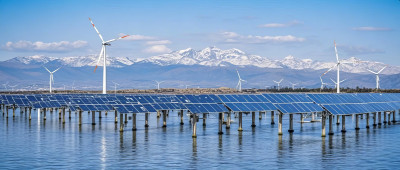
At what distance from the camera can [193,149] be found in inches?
2729

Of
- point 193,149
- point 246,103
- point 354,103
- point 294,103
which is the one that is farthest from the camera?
point 354,103

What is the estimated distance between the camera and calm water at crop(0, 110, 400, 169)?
5812 cm

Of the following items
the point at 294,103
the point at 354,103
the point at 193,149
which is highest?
the point at 294,103

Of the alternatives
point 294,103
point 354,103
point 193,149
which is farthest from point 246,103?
point 193,149

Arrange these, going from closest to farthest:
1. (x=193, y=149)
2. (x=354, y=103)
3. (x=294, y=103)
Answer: (x=193, y=149), (x=294, y=103), (x=354, y=103)

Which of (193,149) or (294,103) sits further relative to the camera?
(294,103)

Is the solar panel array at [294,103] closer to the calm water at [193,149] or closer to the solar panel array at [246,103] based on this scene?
the solar panel array at [246,103]

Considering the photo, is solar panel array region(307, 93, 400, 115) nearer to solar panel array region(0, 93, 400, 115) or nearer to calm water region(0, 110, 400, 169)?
solar panel array region(0, 93, 400, 115)

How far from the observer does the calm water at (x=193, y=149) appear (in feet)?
191

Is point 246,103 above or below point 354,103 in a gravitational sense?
above

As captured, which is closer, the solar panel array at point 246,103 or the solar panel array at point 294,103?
the solar panel array at point 246,103

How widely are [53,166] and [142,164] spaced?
7.78m

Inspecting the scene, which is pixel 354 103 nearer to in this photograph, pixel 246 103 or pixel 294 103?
pixel 294 103


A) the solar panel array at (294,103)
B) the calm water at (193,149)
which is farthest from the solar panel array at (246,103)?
the calm water at (193,149)
